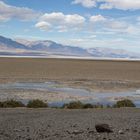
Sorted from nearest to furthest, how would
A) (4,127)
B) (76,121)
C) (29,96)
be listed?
(4,127) < (76,121) < (29,96)

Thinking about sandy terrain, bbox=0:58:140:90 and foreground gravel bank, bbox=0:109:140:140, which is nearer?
foreground gravel bank, bbox=0:109:140:140

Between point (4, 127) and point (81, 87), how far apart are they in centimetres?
2428

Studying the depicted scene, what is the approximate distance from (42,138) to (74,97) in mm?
18296

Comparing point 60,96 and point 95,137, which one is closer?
point 95,137

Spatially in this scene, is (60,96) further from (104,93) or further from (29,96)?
(104,93)

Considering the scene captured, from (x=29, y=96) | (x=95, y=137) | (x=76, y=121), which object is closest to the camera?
(x=95, y=137)

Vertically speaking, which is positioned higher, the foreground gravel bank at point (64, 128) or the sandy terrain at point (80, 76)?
the foreground gravel bank at point (64, 128)

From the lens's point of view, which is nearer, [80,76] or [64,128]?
[64,128]

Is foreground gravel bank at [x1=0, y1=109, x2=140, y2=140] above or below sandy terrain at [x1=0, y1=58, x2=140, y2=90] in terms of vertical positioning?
above

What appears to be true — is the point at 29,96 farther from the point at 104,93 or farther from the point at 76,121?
the point at 76,121

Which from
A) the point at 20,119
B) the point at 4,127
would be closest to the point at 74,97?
the point at 20,119

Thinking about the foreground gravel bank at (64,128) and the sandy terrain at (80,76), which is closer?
the foreground gravel bank at (64,128)

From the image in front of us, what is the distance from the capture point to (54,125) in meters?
11.3

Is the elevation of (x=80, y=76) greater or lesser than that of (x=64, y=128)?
lesser
